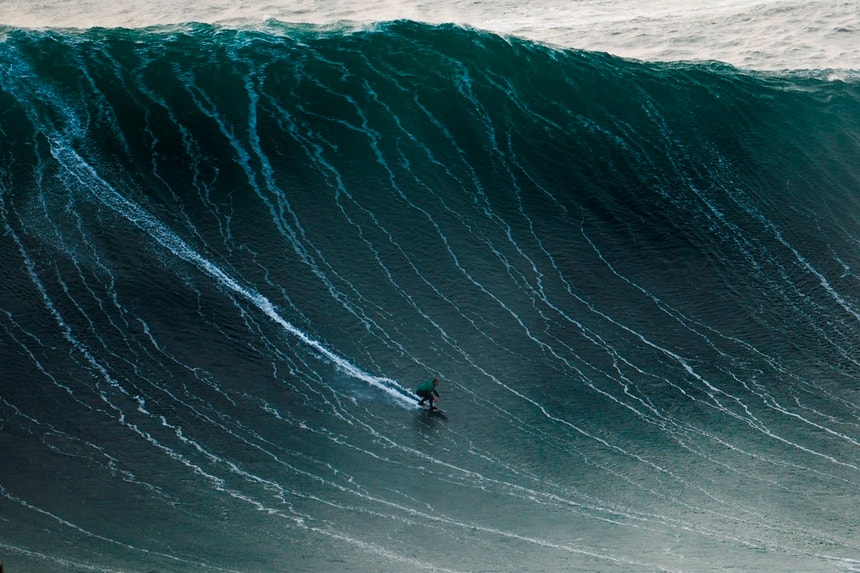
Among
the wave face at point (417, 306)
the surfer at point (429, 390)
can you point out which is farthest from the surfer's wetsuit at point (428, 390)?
the wave face at point (417, 306)

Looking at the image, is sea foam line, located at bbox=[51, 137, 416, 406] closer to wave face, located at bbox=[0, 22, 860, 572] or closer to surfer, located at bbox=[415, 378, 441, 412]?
wave face, located at bbox=[0, 22, 860, 572]

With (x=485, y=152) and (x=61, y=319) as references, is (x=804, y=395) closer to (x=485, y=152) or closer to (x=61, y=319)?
(x=485, y=152)

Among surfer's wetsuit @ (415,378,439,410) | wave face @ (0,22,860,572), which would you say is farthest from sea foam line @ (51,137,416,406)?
surfer's wetsuit @ (415,378,439,410)

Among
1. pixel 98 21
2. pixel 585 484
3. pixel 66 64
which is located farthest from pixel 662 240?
pixel 98 21

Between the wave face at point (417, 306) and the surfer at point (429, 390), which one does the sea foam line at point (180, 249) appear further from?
the surfer at point (429, 390)

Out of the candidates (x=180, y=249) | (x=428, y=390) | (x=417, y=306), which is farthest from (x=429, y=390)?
(x=180, y=249)

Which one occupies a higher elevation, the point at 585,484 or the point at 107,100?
the point at 107,100
